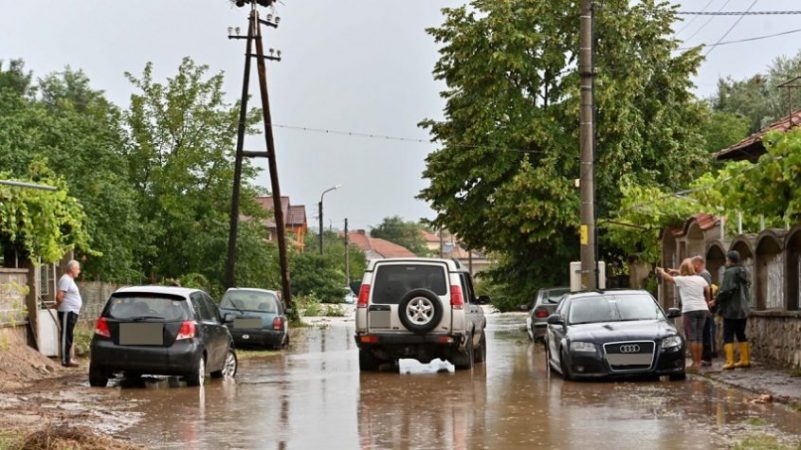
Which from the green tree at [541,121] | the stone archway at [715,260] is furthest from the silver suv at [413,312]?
the green tree at [541,121]

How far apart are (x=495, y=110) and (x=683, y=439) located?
31175 mm

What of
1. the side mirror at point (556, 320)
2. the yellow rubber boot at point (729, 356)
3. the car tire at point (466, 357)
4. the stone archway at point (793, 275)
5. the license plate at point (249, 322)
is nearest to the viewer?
the side mirror at point (556, 320)

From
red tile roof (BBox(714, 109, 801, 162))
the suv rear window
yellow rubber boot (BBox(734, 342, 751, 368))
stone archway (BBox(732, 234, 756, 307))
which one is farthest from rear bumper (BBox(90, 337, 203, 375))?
red tile roof (BBox(714, 109, 801, 162))

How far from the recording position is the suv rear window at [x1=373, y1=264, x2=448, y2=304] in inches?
866

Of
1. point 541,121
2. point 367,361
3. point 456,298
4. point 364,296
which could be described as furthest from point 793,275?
point 541,121

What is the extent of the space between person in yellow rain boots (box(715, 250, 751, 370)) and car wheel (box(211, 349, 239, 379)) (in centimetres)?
758

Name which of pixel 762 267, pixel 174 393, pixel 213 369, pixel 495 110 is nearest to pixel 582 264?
pixel 762 267

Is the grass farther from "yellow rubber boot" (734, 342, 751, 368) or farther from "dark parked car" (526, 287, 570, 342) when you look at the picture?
"dark parked car" (526, 287, 570, 342)

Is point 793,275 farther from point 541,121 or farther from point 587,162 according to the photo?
point 541,121

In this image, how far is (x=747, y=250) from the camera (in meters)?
23.6

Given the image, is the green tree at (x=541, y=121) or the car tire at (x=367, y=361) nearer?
the car tire at (x=367, y=361)

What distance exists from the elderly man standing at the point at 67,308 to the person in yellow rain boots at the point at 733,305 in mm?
10265

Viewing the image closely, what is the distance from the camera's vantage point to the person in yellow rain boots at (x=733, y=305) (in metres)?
20.2

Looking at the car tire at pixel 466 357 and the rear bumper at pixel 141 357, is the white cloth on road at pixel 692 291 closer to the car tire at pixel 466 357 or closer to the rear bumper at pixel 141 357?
the car tire at pixel 466 357
